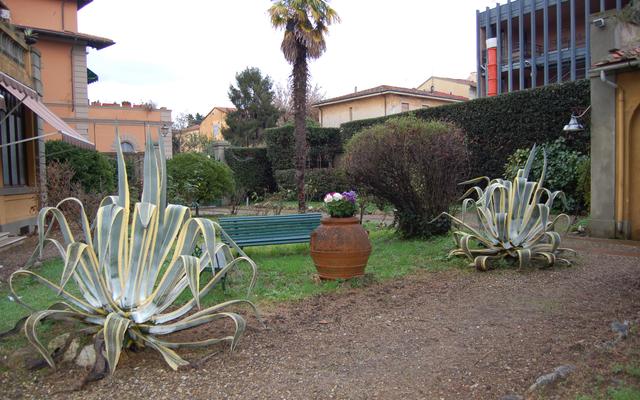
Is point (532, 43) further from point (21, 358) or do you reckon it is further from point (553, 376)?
point (21, 358)

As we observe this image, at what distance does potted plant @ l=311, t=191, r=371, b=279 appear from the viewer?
6719 mm

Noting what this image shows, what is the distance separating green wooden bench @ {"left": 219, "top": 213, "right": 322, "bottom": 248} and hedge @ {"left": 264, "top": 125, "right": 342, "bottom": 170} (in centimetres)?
1698

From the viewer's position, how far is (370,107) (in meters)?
32.7

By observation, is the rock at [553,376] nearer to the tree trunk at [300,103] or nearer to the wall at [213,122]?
the tree trunk at [300,103]

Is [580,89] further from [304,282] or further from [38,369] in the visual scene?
[38,369]

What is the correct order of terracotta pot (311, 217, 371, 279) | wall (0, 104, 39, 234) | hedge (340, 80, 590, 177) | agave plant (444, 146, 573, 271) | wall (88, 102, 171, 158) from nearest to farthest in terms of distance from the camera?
terracotta pot (311, 217, 371, 279)
agave plant (444, 146, 573, 271)
wall (0, 104, 39, 234)
hedge (340, 80, 590, 177)
wall (88, 102, 171, 158)

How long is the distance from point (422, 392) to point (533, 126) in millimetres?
13617

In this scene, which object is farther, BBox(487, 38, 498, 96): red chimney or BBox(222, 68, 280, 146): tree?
BBox(222, 68, 280, 146): tree

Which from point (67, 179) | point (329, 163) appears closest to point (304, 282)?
point (67, 179)

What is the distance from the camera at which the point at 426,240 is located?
10.4 m

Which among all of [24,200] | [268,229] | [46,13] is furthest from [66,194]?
[46,13]

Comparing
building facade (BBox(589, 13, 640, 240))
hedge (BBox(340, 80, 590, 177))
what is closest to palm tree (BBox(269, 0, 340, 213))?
hedge (BBox(340, 80, 590, 177))

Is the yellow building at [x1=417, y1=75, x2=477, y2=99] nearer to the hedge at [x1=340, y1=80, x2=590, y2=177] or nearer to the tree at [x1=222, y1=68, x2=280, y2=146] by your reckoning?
the tree at [x1=222, y1=68, x2=280, y2=146]

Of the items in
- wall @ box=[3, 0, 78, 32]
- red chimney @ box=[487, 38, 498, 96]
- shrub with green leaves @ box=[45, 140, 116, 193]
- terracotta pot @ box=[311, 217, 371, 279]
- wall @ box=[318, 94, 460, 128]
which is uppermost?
wall @ box=[3, 0, 78, 32]
